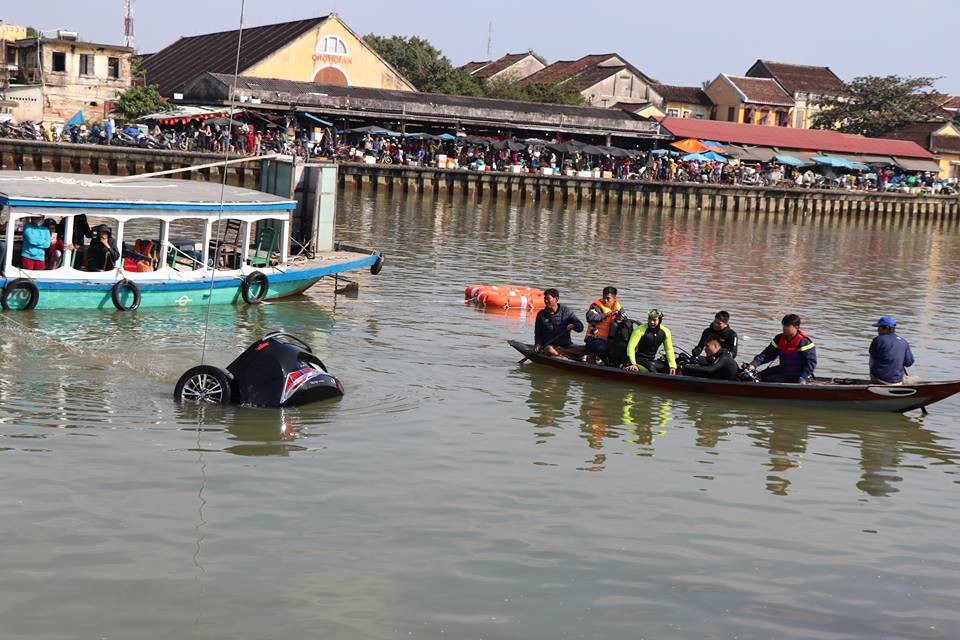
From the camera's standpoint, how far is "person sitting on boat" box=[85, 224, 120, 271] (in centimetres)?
2066

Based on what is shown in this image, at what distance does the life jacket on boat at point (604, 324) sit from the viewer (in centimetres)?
1758

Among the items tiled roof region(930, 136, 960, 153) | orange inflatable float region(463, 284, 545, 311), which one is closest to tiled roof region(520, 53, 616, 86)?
tiled roof region(930, 136, 960, 153)

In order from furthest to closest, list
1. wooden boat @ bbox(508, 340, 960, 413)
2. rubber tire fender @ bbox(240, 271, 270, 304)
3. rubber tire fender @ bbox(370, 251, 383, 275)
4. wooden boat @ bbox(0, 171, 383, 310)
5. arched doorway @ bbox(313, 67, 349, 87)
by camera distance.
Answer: arched doorway @ bbox(313, 67, 349, 87), rubber tire fender @ bbox(370, 251, 383, 275), rubber tire fender @ bbox(240, 271, 270, 304), wooden boat @ bbox(0, 171, 383, 310), wooden boat @ bbox(508, 340, 960, 413)

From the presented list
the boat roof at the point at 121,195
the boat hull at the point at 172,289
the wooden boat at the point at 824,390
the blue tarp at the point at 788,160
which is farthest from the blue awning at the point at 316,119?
the wooden boat at the point at 824,390

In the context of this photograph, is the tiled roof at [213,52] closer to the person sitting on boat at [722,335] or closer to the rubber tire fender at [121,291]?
the rubber tire fender at [121,291]

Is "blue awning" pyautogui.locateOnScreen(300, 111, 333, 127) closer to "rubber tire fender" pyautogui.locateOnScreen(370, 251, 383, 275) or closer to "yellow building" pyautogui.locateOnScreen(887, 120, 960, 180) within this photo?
"rubber tire fender" pyautogui.locateOnScreen(370, 251, 383, 275)

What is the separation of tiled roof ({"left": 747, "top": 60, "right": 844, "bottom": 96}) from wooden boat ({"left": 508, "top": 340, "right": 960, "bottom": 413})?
3309 inches

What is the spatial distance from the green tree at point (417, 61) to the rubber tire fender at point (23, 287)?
6616cm

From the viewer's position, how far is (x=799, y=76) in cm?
9844

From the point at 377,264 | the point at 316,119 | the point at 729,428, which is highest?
the point at 316,119

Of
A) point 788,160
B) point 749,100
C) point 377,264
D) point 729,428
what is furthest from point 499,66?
point 729,428

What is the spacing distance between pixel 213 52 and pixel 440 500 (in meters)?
71.9

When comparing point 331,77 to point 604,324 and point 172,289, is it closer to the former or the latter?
point 172,289

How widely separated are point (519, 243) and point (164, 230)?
2069 cm
